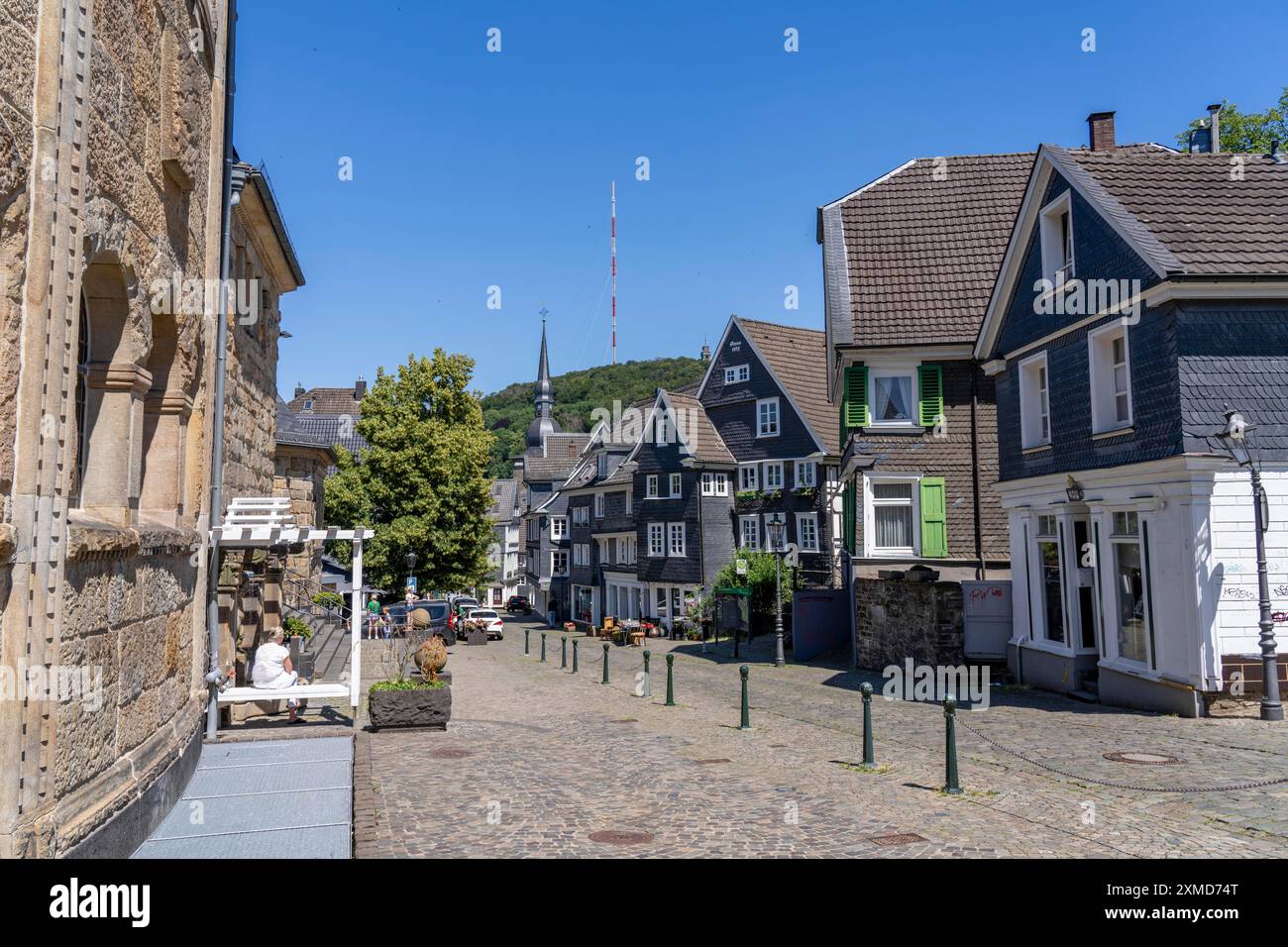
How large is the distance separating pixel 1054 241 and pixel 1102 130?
10.2m

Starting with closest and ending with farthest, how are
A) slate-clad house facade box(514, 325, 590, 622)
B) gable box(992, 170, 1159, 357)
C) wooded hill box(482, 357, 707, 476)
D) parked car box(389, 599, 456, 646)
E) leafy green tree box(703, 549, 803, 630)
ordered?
gable box(992, 170, 1159, 357) < leafy green tree box(703, 549, 803, 630) < parked car box(389, 599, 456, 646) < slate-clad house facade box(514, 325, 590, 622) < wooded hill box(482, 357, 707, 476)

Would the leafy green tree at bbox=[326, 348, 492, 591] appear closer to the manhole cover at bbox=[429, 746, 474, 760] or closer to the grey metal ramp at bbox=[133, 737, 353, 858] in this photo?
the manhole cover at bbox=[429, 746, 474, 760]

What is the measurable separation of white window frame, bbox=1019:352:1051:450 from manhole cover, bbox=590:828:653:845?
13.6 m

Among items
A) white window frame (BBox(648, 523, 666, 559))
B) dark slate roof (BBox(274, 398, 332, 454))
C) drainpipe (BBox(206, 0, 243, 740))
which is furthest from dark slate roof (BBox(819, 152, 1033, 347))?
white window frame (BBox(648, 523, 666, 559))

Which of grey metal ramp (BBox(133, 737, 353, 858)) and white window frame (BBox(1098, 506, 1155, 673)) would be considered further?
white window frame (BBox(1098, 506, 1155, 673))

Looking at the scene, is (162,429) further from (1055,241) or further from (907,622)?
(907,622)

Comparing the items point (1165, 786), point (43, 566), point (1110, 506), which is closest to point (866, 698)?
point (1165, 786)

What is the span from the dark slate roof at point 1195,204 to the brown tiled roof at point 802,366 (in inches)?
892

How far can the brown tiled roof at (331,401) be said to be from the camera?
83.4 metres

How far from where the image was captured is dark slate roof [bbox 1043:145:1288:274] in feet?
48.6

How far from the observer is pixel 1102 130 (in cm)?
2680

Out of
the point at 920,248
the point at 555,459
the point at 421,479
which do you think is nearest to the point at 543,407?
the point at 555,459

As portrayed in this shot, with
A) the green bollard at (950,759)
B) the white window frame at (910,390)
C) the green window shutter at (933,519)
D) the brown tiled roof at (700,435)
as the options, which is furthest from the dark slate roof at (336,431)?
the green bollard at (950,759)

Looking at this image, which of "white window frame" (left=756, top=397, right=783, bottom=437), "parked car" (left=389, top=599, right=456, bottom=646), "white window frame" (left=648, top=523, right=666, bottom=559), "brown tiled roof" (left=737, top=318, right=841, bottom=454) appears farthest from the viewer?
"white window frame" (left=648, top=523, right=666, bottom=559)
